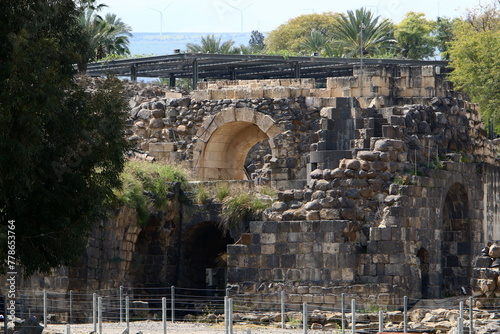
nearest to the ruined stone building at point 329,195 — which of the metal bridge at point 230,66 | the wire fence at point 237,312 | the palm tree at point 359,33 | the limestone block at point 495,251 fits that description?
the wire fence at point 237,312

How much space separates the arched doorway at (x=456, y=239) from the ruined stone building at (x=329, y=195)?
29 millimetres

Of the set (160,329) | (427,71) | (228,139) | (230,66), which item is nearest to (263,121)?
(228,139)

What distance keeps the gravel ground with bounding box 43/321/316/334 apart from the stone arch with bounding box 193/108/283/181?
29.7ft

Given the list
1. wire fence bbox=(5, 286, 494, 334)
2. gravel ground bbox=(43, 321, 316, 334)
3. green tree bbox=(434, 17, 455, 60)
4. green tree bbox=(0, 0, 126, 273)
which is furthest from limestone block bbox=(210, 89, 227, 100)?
green tree bbox=(434, 17, 455, 60)

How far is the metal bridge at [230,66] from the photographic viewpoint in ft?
159

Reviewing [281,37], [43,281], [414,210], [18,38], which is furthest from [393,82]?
[281,37]

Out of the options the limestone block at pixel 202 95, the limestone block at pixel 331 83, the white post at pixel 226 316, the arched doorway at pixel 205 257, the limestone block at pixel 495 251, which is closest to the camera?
the white post at pixel 226 316

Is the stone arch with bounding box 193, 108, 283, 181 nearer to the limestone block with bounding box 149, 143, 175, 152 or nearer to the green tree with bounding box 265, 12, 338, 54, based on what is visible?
the limestone block with bounding box 149, 143, 175, 152

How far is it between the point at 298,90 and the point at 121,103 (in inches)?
549

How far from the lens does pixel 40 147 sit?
20.5m

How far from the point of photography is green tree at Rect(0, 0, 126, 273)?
65.9 feet

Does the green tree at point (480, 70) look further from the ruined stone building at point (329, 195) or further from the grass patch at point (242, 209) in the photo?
the grass patch at point (242, 209)

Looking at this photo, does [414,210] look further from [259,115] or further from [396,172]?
[259,115]

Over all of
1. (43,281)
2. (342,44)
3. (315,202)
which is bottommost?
(43,281)
